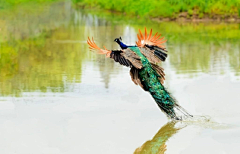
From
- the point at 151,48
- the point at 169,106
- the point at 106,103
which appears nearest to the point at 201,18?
the point at 106,103

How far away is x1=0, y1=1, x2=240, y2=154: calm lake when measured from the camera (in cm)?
780

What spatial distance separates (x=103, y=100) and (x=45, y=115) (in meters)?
1.48

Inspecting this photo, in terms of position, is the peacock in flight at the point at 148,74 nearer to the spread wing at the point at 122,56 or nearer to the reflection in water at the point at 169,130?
the spread wing at the point at 122,56

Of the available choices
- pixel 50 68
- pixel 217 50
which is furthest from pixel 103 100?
pixel 217 50

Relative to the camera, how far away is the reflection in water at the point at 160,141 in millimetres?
7504

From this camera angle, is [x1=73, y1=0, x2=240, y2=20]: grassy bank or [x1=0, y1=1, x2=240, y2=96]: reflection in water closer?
[x1=0, y1=1, x2=240, y2=96]: reflection in water

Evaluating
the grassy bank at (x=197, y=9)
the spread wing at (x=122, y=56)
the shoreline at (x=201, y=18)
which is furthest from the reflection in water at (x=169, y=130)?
the grassy bank at (x=197, y=9)

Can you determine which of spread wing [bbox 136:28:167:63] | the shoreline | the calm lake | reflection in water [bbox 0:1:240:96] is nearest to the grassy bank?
the shoreline

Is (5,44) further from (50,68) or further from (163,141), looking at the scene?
(163,141)

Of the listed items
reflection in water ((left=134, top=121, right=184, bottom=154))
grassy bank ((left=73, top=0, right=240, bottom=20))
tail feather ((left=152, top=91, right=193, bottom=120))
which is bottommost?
reflection in water ((left=134, top=121, right=184, bottom=154))

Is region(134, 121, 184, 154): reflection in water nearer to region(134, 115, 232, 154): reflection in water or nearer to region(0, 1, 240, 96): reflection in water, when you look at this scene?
region(134, 115, 232, 154): reflection in water

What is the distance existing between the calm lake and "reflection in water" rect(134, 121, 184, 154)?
1cm

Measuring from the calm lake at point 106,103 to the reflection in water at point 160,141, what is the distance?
0.05 feet

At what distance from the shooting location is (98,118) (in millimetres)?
9094
